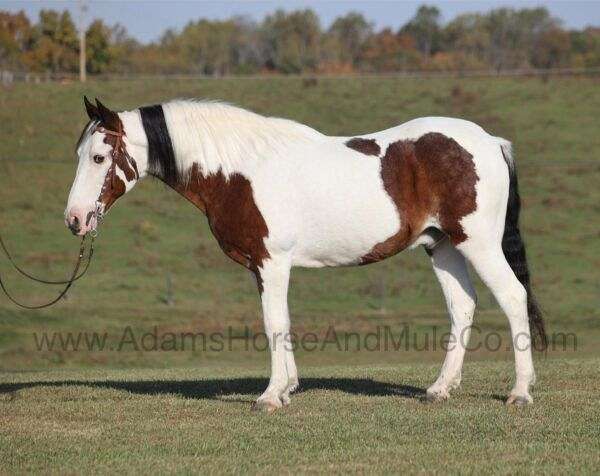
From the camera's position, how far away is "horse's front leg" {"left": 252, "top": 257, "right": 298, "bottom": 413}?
8.02 m

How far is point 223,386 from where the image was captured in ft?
32.3

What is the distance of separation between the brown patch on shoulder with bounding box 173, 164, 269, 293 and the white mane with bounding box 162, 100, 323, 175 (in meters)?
0.10

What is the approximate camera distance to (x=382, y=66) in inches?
3332

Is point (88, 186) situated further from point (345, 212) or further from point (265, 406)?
point (265, 406)

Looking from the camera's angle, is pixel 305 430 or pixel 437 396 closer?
pixel 305 430

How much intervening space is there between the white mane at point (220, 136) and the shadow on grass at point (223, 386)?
2113 mm

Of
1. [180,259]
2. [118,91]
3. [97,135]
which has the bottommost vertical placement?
[180,259]

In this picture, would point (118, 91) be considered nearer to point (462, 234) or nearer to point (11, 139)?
point (11, 139)

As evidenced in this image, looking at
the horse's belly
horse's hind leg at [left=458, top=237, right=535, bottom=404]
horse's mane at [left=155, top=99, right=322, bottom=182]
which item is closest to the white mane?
horse's mane at [left=155, top=99, right=322, bottom=182]

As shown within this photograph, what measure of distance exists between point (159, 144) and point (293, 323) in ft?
53.4

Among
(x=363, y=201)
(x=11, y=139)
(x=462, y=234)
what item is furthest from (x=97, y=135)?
(x=11, y=139)

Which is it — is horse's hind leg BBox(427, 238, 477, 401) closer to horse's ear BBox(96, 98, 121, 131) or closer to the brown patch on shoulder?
the brown patch on shoulder

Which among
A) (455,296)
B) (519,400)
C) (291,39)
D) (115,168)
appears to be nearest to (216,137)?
(115,168)

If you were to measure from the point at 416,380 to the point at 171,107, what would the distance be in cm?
384
